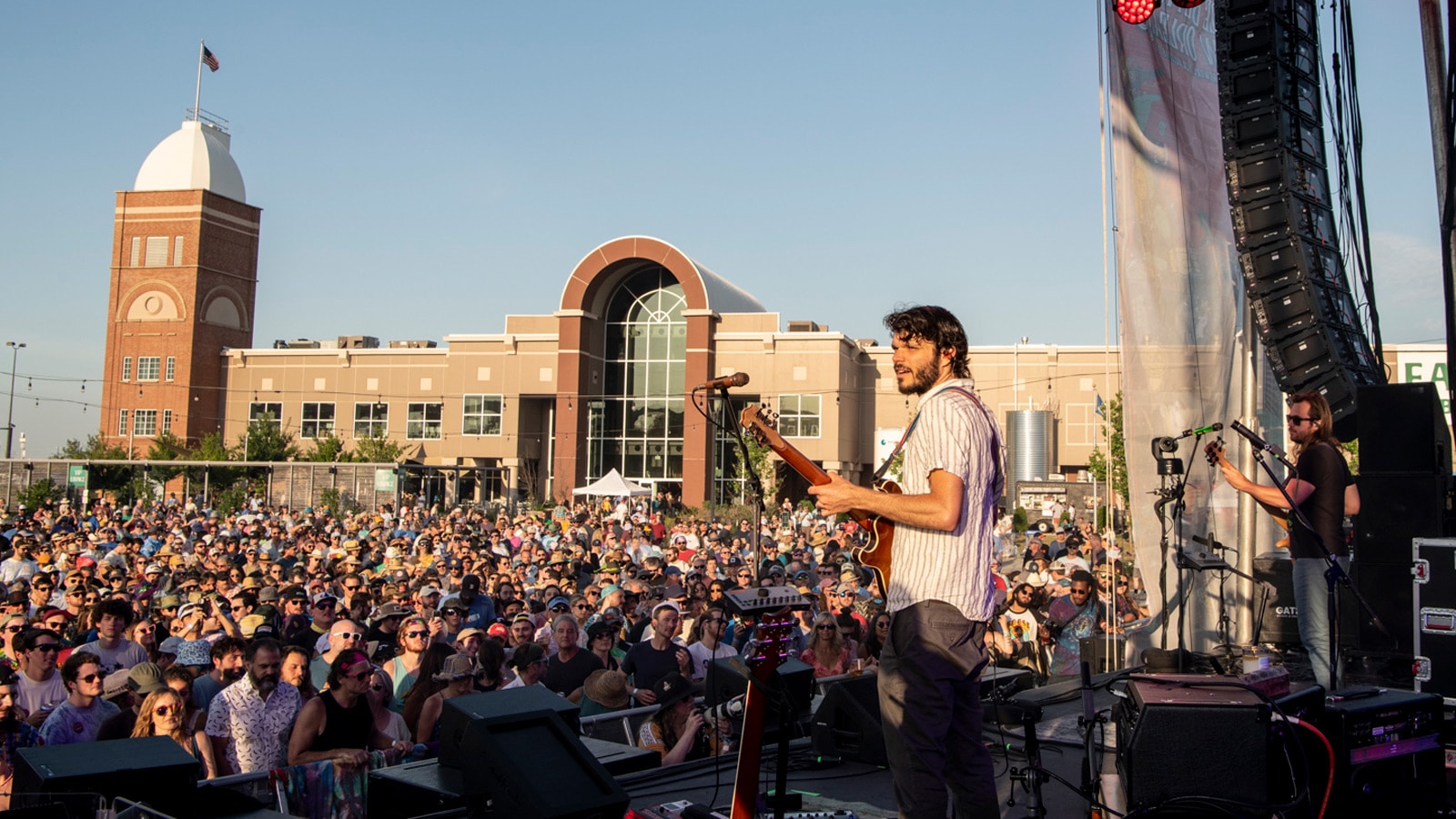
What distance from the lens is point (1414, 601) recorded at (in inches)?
215

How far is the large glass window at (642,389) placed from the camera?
153 ft

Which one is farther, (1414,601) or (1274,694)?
(1414,601)

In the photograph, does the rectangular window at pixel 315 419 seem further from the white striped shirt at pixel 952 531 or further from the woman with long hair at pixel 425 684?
the white striped shirt at pixel 952 531

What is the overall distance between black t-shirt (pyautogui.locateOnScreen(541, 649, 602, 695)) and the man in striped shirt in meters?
4.96

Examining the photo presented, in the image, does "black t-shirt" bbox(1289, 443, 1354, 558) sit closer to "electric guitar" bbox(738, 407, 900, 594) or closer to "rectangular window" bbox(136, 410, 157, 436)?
"electric guitar" bbox(738, 407, 900, 594)

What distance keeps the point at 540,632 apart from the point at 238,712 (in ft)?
12.1

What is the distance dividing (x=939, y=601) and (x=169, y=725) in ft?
14.7

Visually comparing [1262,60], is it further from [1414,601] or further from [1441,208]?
[1414,601]

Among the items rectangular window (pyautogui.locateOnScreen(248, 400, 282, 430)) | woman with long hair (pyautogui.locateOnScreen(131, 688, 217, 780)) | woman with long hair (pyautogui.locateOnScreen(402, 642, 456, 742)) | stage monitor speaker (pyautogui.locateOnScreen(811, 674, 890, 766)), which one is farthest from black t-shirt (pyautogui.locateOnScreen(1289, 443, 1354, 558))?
rectangular window (pyautogui.locateOnScreen(248, 400, 282, 430))

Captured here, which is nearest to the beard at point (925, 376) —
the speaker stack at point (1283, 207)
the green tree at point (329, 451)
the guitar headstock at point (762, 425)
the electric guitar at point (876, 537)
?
the electric guitar at point (876, 537)

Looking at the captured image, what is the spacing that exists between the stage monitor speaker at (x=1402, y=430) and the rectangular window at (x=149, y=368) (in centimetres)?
5838

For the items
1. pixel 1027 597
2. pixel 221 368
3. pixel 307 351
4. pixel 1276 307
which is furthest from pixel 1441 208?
pixel 221 368

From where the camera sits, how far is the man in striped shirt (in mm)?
3049

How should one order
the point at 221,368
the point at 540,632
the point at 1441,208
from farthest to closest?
the point at 221,368
the point at 540,632
the point at 1441,208
